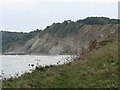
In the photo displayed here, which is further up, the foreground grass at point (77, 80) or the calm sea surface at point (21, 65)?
the foreground grass at point (77, 80)

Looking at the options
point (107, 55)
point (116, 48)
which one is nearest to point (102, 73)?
point (107, 55)

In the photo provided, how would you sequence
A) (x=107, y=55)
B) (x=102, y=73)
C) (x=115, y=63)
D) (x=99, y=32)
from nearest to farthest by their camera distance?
(x=102, y=73), (x=115, y=63), (x=107, y=55), (x=99, y=32)

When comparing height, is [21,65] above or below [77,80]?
below

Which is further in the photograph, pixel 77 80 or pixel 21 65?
pixel 21 65

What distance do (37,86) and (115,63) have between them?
263 inches

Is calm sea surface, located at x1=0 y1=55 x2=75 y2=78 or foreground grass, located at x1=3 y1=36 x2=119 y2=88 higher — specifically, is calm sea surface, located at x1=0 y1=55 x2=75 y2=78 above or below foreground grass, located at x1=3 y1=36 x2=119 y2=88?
below

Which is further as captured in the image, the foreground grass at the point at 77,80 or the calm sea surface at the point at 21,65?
the calm sea surface at the point at 21,65

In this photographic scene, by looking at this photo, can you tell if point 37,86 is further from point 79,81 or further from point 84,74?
point 84,74

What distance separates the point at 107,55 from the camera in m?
23.2

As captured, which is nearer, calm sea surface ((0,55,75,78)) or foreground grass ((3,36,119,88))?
foreground grass ((3,36,119,88))

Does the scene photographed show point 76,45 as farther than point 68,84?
Yes

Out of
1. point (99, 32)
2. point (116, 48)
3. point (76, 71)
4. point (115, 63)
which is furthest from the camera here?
point (99, 32)

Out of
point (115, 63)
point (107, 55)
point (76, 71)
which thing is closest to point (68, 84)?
point (76, 71)

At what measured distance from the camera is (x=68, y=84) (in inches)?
553
